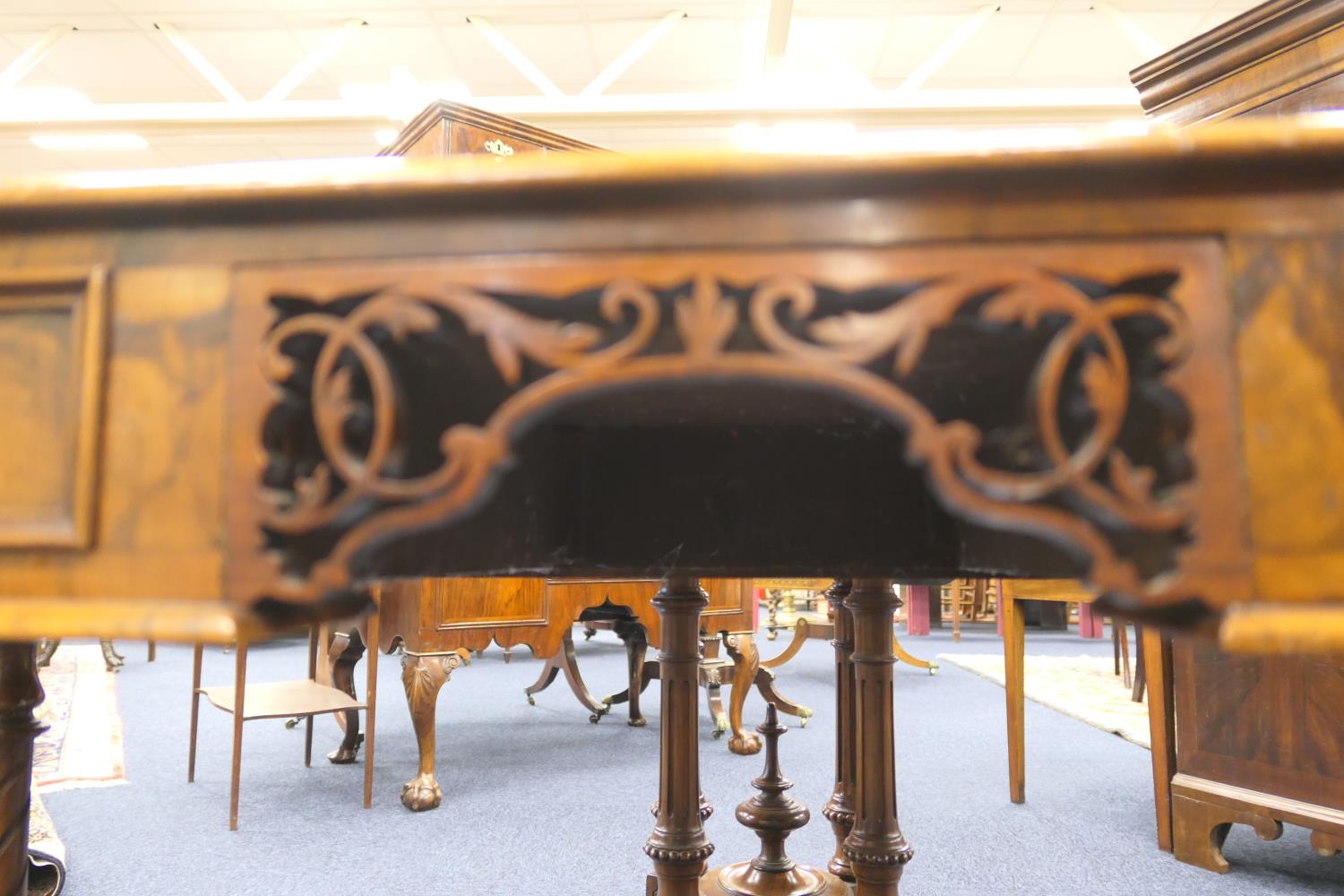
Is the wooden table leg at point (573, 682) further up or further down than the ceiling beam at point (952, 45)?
further down

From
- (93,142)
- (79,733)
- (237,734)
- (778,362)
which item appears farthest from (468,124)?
(93,142)

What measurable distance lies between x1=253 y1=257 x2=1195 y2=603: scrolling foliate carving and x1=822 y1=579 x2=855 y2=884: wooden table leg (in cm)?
104

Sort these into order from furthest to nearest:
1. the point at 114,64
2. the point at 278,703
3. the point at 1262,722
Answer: the point at 114,64 → the point at 278,703 → the point at 1262,722

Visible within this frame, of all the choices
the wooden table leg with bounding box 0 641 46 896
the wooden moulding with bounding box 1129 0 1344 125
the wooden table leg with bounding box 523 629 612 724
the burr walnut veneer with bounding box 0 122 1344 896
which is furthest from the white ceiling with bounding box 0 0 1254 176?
the burr walnut veneer with bounding box 0 122 1344 896

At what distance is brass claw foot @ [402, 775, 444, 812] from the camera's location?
7.22ft

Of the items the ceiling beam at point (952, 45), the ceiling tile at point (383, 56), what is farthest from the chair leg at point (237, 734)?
the ceiling beam at point (952, 45)

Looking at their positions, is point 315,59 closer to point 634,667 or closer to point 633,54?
point 633,54

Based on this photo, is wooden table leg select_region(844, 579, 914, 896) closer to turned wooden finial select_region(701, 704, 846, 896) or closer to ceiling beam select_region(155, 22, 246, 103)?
turned wooden finial select_region(701, 704, 846, 896)

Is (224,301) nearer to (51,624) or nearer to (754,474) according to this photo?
(51,624)

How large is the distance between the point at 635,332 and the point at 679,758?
0.97 meters

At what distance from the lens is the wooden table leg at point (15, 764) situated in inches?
31.7

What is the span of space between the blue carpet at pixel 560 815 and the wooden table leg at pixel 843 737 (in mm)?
298

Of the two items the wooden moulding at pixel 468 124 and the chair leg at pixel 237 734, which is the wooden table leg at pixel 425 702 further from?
the wooden moulding at pixel 468 124

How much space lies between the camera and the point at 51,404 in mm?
500
